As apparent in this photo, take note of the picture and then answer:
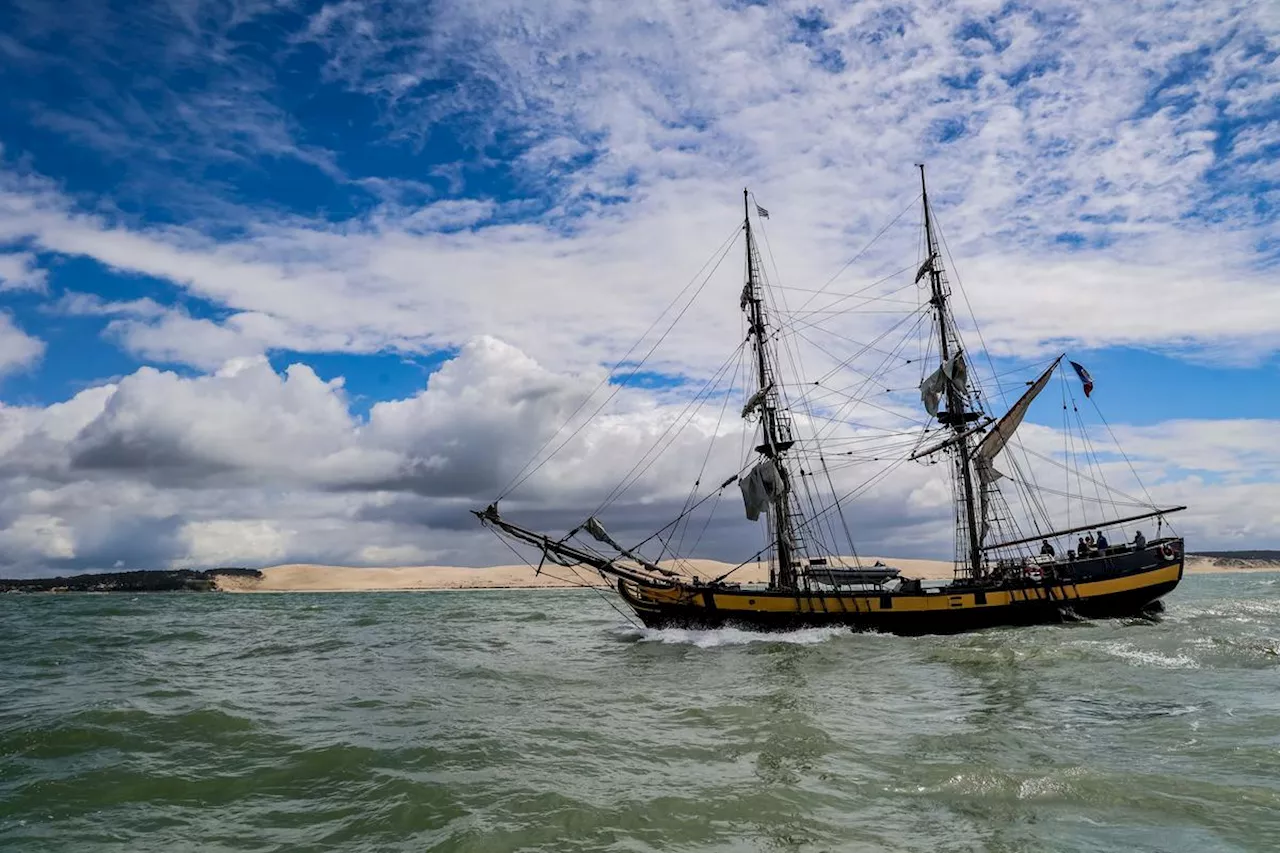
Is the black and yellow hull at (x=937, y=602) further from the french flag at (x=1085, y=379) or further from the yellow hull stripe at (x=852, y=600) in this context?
the french flag at (x=1085, y=379)

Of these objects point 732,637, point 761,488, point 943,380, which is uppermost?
point 943,380

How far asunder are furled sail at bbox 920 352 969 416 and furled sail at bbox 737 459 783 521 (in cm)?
1372

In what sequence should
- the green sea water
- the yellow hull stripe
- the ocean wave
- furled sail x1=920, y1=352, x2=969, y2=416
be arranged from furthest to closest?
furled sail x1=920, y1=352, x2=969, y2=416 → the yellow hull stripe → the ocean wave → the green sea water

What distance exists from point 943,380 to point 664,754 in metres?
42.1

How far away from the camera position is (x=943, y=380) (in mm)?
49938

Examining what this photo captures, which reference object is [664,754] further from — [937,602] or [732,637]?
[937,602]

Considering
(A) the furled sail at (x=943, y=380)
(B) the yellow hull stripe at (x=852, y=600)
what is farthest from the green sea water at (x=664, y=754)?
(A) the furled sail at (x=943, y=380)

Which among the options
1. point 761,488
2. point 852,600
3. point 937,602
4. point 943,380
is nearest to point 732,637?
point 852,600

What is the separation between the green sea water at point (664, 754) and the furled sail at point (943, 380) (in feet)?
77.4

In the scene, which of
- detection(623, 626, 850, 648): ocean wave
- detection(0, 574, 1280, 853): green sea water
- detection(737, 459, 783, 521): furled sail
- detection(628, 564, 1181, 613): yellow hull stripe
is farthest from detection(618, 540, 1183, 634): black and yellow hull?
detection(0, 574, 1280, 853): green sea water

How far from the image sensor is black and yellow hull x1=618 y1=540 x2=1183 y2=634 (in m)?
39.8

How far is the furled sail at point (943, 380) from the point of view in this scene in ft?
162

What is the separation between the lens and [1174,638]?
31.2 metres

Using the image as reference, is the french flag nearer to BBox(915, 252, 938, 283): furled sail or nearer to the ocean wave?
BBox(915, 252, 938, 283): furled sail
